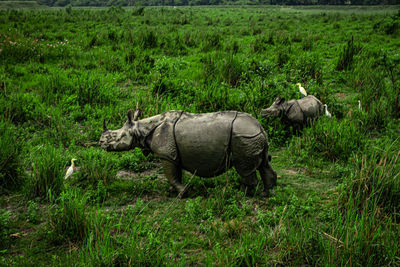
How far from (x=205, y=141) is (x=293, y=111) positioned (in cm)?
240

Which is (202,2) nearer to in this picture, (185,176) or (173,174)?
(185,176)

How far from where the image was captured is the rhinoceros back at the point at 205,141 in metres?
3.84

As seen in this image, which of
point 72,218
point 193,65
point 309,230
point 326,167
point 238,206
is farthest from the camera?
point 193,65

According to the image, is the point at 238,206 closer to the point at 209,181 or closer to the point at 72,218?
the point at 209,181

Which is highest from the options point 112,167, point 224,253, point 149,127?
point 149,127

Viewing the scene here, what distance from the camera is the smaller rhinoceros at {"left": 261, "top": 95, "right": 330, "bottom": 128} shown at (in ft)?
18.4

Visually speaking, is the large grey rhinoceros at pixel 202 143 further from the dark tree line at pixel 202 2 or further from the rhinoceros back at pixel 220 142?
the dark tree line at pixel 202 2

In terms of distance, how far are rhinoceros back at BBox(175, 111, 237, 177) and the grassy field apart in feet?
0.89

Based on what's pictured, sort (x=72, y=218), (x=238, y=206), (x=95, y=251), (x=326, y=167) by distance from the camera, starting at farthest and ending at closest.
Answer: (x=326, y=167) < (x=238, y=206) < (x=72, y=218) < (x=95, y=251)

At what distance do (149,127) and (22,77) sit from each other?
546 centimetres

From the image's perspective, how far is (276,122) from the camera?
568cm

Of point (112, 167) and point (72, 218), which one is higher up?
point (72, 218)

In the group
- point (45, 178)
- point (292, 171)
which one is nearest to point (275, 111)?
point (292, 171)

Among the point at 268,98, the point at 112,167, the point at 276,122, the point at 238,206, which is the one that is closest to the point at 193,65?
the point at 268,98
